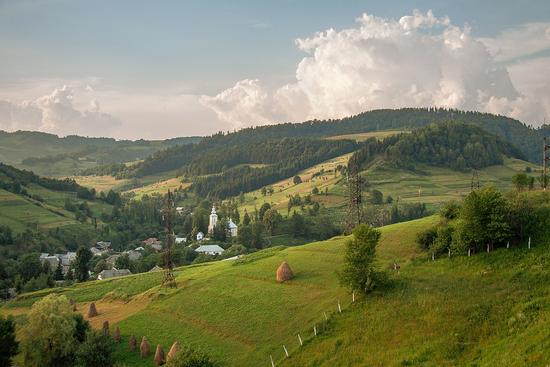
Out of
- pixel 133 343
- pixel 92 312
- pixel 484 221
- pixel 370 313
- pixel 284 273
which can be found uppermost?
pixel 484 221

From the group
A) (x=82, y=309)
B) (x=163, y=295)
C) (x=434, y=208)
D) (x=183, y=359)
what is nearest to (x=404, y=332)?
(x=183, y=359)

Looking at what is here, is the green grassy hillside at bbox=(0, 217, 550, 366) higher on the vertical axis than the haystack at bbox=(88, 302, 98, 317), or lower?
higher

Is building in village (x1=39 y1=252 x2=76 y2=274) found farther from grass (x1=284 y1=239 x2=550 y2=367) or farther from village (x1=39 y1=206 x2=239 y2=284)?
grass (x1=284 y1=239 x2=550 y2=367)

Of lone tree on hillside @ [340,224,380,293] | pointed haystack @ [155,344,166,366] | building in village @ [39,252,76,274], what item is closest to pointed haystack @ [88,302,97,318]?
pointed haystack @ [155,344,166,366]

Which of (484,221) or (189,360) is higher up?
(484,221)

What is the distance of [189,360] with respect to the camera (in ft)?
143

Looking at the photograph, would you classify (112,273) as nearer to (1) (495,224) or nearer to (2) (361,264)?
(2) (361,264)

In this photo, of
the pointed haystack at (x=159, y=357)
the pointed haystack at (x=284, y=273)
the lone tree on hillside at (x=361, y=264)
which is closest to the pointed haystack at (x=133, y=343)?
the pointed haystack at (x=159, y=357)

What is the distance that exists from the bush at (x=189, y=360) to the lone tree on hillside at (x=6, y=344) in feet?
76.3

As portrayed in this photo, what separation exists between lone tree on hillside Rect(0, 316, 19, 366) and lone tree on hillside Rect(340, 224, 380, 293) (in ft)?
125

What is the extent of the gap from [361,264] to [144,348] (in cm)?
2658

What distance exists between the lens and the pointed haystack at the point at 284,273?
216 ft

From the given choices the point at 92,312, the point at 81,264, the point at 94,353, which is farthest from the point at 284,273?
the point at 81,264

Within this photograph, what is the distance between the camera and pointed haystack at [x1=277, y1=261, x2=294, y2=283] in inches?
2596
